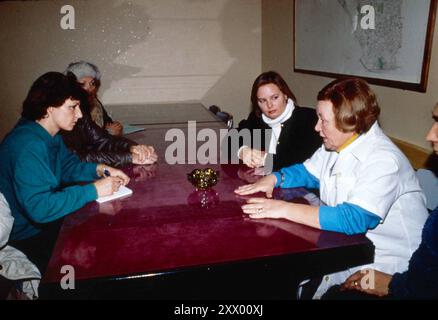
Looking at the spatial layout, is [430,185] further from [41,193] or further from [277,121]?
[41,193]

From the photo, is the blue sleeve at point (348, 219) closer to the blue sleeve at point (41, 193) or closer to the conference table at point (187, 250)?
the conference table at point (187, 250)

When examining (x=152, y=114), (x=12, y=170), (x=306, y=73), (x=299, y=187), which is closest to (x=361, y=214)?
(x=299, y=187)

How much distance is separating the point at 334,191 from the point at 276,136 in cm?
100

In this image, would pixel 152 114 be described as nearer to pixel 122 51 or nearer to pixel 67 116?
pixel 122 51

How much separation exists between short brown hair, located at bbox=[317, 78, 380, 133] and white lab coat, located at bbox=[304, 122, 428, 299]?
68 mm

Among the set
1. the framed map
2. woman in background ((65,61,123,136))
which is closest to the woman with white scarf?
the framed map

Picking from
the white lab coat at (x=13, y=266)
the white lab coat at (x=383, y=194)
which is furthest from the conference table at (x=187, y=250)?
the white lab coat at (x=13, y=266)

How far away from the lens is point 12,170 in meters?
1.65

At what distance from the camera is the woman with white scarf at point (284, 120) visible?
7.80 ft

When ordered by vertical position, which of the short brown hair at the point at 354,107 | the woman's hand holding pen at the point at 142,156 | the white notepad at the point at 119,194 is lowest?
the white notepad at the point at 119,194

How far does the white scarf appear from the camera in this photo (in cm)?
245

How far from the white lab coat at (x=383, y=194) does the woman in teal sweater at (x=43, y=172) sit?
3.36 ft

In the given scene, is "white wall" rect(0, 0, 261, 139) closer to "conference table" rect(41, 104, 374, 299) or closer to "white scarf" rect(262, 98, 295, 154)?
"white scarf" rect(262, 98, 295, 154)

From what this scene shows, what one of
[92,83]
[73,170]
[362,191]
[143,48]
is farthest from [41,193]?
[143,48]
